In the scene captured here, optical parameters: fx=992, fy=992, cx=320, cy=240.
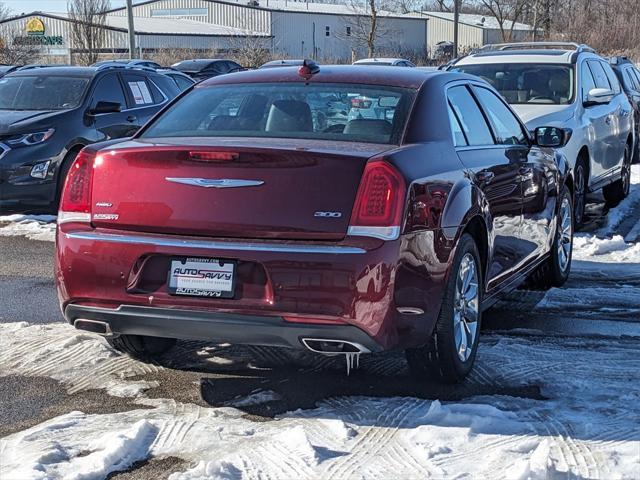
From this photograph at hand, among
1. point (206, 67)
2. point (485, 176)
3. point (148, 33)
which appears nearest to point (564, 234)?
point (485, 176)

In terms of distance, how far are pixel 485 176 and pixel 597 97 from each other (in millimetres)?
5369

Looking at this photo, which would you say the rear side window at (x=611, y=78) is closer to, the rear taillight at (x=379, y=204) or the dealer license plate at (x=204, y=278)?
the rear taillight at (x=379, y=204)

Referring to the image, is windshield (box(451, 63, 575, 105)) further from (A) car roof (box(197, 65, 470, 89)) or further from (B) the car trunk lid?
(B) the car trunk lid

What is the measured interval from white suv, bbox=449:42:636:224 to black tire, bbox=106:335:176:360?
5.32 m

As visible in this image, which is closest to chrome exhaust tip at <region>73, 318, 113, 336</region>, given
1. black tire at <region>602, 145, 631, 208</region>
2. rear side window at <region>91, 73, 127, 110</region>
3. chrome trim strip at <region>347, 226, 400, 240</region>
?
chrome trim strip at <region>347, 226, 400, 240</region>

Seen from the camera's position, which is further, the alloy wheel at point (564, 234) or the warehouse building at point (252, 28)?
the warehouse building at point (252, 28)

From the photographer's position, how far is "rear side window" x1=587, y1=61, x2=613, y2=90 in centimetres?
1159

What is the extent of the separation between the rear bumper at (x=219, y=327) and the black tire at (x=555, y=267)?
3.40 m

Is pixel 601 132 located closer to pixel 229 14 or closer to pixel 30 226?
pixel 30 226

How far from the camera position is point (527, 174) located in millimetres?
6461

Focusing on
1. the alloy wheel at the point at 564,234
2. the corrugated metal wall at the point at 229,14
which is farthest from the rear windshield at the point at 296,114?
the corrugated metal wall at the point at 229,14

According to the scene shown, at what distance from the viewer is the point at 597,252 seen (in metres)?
8.89

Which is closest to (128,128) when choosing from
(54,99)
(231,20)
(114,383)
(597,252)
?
(54,99)

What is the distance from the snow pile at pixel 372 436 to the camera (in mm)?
3873
